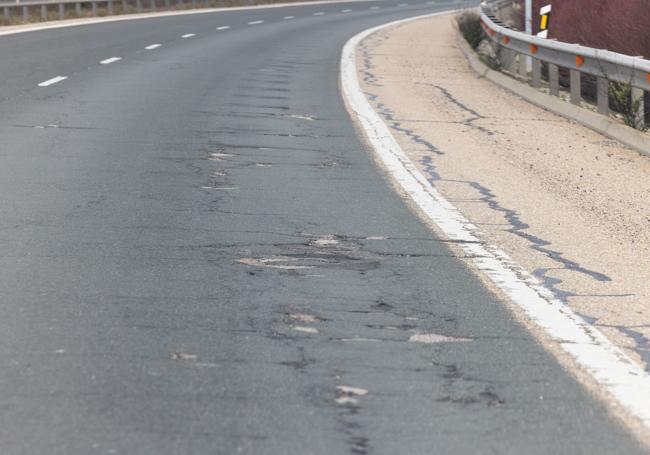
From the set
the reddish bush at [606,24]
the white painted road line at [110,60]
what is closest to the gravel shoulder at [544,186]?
the reddish bush at [606,24]

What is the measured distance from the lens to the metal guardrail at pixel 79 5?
39.1m

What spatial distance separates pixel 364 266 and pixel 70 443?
3327mm

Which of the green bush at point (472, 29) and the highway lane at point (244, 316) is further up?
the green bush at point (472, 29)

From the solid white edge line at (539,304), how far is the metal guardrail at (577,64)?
8.58 feet

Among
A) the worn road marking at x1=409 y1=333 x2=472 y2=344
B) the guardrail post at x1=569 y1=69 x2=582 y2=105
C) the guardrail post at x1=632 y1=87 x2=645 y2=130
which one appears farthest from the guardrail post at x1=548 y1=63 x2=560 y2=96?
the worn road marking at x1=409 y1=333 x2=472 y2=344

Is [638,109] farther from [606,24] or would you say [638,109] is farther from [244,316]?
Answer: [244,316]

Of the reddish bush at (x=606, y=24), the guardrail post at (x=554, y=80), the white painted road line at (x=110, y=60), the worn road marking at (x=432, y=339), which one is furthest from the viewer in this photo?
the white painted road line at (x=110, y=60)

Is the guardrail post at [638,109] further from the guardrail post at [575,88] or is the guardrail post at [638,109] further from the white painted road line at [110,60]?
the white painted road line at [110,60]

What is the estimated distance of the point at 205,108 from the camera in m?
16.2

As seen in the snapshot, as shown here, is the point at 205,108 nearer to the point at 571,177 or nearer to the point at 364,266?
the point at 571,177

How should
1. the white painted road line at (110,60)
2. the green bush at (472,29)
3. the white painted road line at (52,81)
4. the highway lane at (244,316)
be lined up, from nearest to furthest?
the highway lane at (244,316), the white painted road line at (52,81), the white painted road line at (110,60), the green bush at (472,29)

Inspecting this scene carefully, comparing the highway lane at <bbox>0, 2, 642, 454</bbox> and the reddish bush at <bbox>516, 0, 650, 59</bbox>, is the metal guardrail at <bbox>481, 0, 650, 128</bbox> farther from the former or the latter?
the highway lane at <bbox>0, 2, 642, 454</bbox>

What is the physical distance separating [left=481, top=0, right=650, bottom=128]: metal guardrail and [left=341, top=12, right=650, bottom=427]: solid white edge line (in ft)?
8.58

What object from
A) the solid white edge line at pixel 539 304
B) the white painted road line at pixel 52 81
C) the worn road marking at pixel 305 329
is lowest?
the solid white edge line at pixel 539 304
